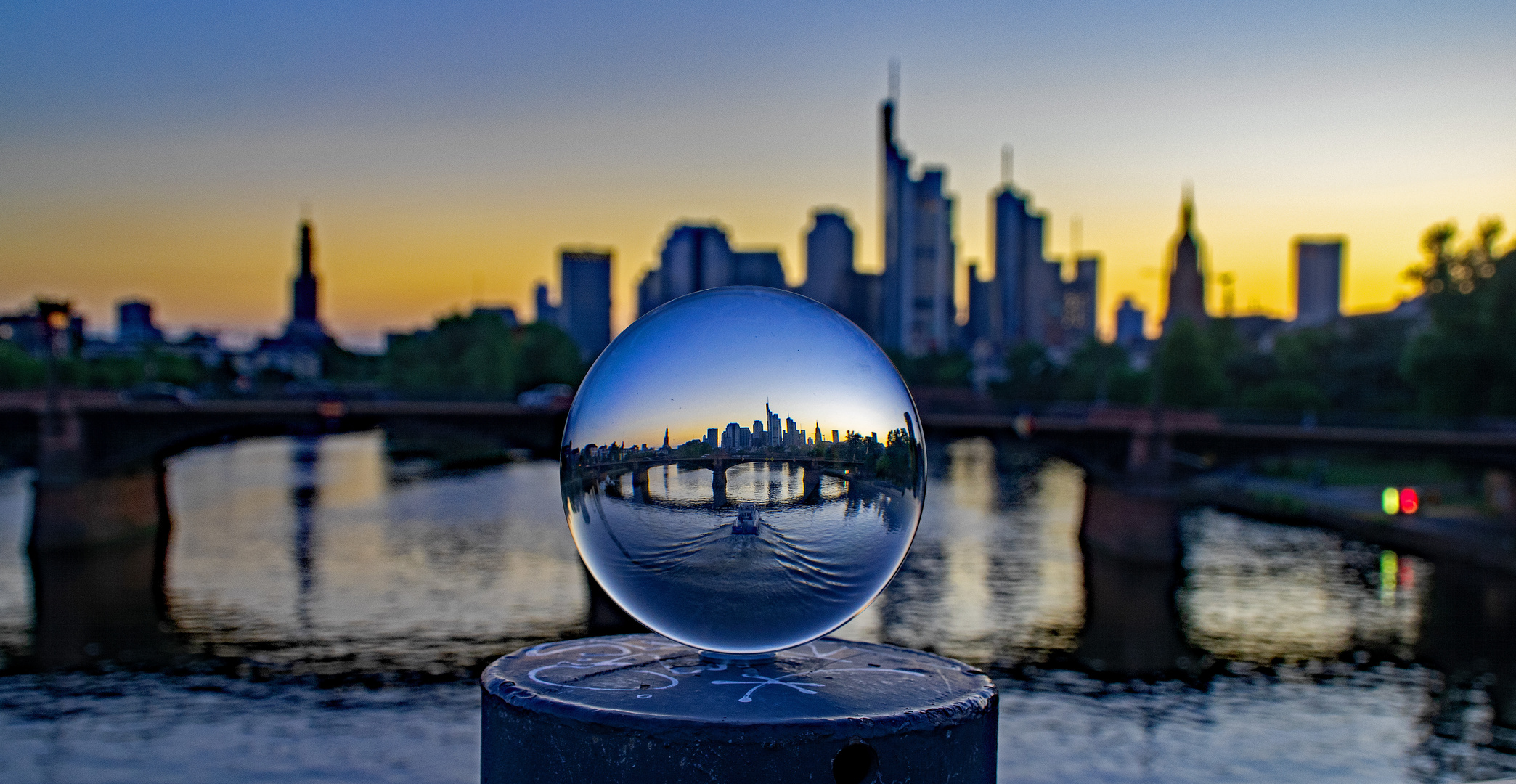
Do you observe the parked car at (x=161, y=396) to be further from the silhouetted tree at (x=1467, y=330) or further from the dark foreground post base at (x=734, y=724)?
the silhouetted tree at (x=1467, y=330)

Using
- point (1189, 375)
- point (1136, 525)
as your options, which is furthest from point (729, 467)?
point (1189, 375)

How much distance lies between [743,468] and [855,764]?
138cm

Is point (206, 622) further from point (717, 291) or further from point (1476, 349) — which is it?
point (1476, 349)

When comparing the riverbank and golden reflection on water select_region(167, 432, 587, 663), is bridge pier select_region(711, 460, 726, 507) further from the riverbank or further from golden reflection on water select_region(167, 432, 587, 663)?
the riverbank

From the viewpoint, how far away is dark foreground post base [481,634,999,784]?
5.39 meters

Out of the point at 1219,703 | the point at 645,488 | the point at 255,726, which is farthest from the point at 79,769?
the point at 1219,703

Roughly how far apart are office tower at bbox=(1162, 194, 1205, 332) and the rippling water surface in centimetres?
14541

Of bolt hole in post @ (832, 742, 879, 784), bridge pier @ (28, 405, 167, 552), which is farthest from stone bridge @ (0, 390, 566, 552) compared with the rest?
bolt hole in post @ (832, 742, 879, 784)

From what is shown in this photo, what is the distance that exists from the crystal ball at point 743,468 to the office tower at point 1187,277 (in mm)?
180761

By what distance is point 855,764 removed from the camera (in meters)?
5.61

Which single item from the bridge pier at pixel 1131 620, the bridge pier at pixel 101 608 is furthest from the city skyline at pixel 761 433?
the bridge pier at pixel 101 608

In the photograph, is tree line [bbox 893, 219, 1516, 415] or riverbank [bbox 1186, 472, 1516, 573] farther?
tree line [bbox 893, 219, 1516, 415]

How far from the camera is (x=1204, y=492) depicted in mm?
55562

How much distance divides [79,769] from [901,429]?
54.0 ft
